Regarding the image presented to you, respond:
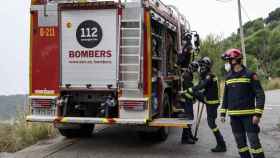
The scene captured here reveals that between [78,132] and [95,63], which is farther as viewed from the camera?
[78,132]

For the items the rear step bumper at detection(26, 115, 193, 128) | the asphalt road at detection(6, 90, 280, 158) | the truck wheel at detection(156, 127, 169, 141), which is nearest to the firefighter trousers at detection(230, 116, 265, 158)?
the asphalt road at detection(6, 90, 280, 158)

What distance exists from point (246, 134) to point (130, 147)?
9.17 ft

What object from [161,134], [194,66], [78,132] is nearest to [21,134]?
[78,132]

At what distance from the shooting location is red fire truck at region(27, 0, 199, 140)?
26.7ft

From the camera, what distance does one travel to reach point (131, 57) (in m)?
8.25

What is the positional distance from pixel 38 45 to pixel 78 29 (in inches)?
31.8

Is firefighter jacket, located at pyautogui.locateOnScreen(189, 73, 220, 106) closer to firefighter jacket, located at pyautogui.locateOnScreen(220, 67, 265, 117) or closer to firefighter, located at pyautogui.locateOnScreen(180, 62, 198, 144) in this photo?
firefighter, located at pyautogui.locateOnScreen(180, 62, 198, 144)

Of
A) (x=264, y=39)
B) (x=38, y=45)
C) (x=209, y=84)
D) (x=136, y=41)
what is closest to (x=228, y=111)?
(x=209, y=84)

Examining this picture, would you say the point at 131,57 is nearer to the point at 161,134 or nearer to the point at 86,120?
the point at 86,120

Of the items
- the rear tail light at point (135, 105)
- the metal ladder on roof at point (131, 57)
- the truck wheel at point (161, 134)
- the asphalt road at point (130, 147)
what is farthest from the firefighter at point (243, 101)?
the truck wheel at point (161, 134)

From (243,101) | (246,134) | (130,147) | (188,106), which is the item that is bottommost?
(130,147)

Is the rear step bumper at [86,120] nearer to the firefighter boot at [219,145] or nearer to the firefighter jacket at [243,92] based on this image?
the firefighter boot at [219,145]

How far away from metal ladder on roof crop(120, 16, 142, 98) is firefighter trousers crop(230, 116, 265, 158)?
6.60 ft

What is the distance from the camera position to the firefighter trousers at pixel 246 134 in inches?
258
